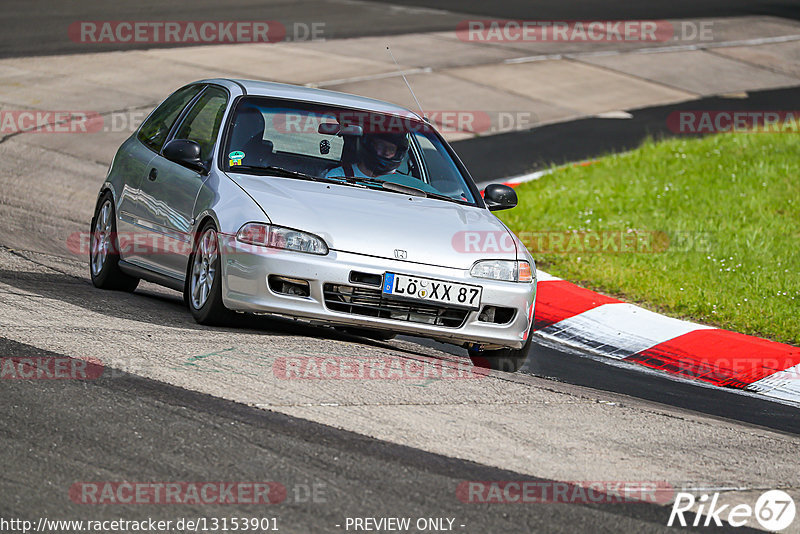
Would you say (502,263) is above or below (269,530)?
above

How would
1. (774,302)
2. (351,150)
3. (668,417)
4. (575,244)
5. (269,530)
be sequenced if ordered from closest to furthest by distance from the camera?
1. (269,530)
2. (668,417)
3. (351,150)
4. (774,302)
5. (575,244)

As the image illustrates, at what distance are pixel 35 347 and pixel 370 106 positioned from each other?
321cm

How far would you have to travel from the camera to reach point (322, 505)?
4.50 meters

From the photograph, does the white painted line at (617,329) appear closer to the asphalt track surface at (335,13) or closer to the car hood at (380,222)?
the car hood at (380,222)

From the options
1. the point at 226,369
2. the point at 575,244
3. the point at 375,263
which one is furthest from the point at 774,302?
the point at 226,369

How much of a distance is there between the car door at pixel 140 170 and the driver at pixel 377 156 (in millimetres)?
1341

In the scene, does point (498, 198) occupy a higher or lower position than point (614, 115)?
lower

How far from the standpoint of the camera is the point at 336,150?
317 inches

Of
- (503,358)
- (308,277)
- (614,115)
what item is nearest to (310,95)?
(308,277)

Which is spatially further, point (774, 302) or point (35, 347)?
point (774, 302)

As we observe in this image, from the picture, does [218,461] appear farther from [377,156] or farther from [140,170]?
[140,170]

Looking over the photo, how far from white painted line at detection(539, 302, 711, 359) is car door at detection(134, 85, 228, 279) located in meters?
2.88

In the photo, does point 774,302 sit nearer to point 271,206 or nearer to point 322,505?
point 271,206

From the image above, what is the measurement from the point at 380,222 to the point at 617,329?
9.19ft
